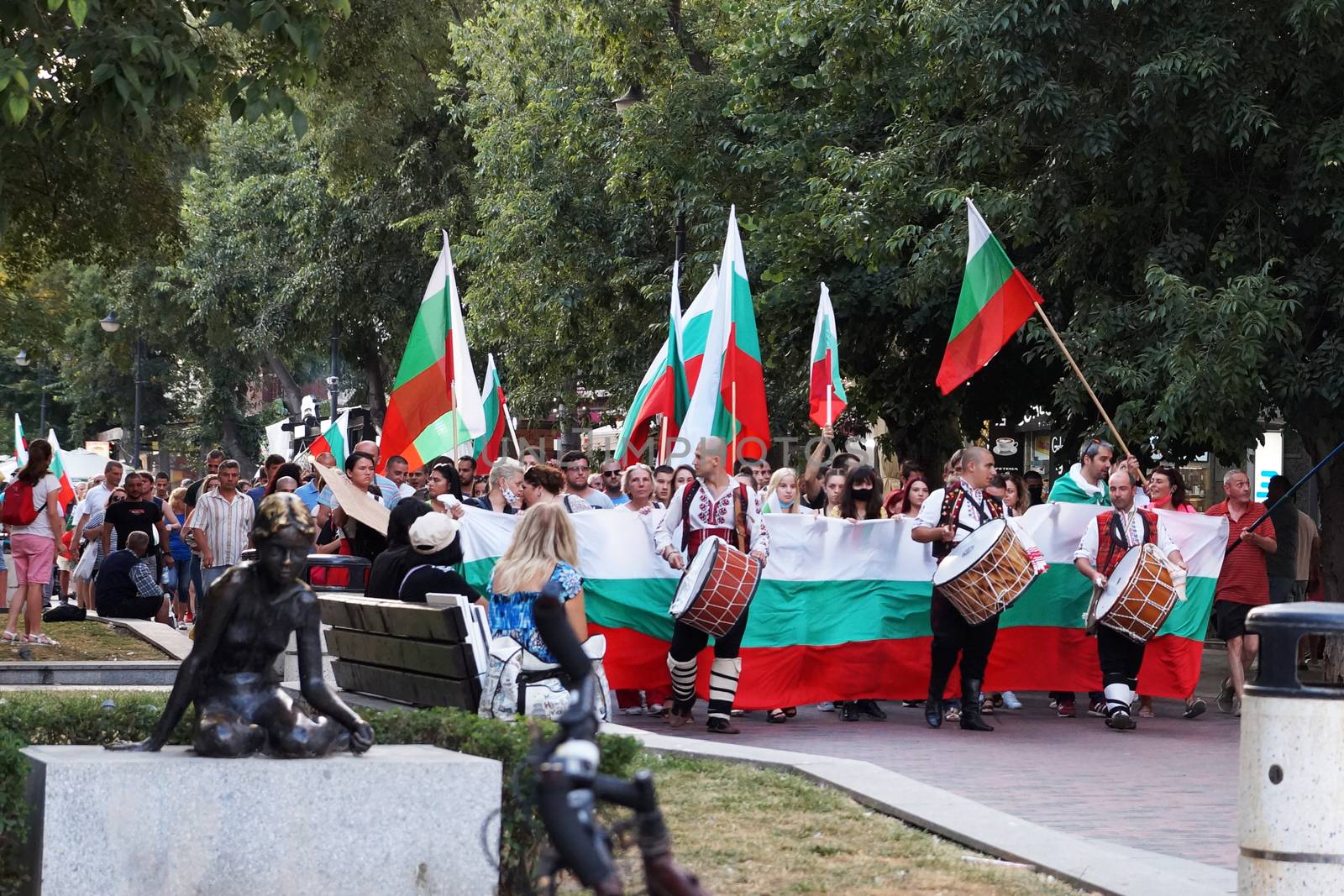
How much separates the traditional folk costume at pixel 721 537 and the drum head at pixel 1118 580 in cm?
Result: 251

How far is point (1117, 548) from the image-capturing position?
13219mm

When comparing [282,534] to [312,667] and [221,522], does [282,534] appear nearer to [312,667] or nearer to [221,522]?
[312,667]

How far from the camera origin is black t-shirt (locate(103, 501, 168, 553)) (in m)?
17.9

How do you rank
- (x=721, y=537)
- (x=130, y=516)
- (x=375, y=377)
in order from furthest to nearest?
(x=375, y=377) → (x=130, y=516) → (x=721, y=537)

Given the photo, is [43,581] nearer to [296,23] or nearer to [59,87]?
[59,87]

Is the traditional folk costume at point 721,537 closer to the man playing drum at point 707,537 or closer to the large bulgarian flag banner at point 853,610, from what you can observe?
the man playing drum at point 707,537

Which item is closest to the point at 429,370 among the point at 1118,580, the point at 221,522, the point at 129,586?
the point at 221,522

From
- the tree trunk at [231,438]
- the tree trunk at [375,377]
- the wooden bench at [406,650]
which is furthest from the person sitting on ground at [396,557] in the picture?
the tree trunk at [231,438]

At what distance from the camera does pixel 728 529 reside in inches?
494

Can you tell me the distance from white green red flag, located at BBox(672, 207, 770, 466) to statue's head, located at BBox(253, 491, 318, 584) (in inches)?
367

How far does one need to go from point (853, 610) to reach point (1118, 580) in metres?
1.94

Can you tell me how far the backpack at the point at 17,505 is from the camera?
15828 millimetres

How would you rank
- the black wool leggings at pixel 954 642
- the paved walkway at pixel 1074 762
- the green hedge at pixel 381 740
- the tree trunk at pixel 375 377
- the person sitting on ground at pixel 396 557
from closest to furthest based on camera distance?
the green hedge at pixel 381 740
the paved walkway at pixel 1074 762
the person sitting on ground at pixel 396 557
the black wool leggings at pixel 954 642
the tree trunk at pixel 375 377

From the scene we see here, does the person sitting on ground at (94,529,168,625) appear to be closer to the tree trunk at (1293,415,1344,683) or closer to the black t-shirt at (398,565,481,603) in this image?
the black t-shirt at (398,565,481,603)
